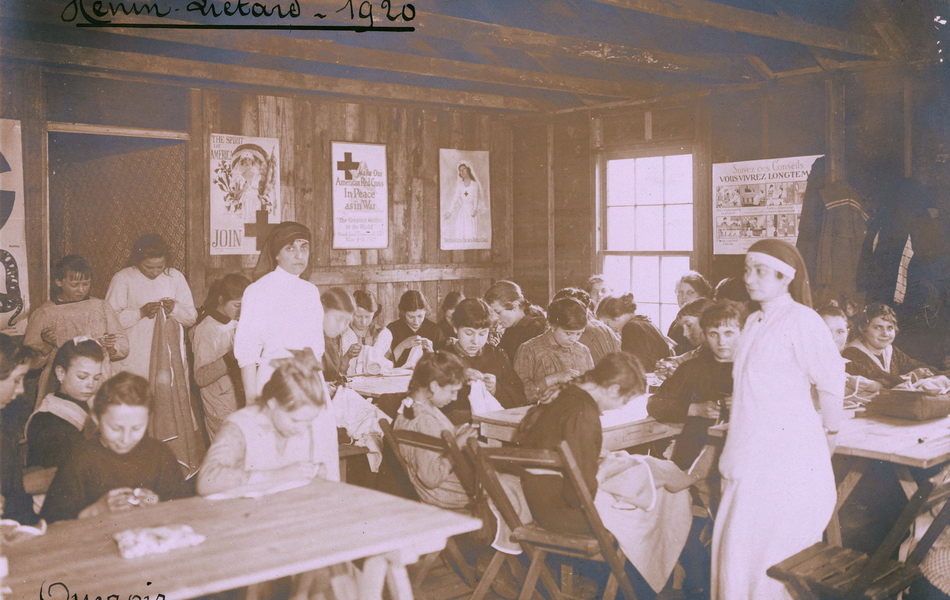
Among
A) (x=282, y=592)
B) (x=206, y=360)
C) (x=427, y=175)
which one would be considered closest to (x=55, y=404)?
(x=206, y=360)

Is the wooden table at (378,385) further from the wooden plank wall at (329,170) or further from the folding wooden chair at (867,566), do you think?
the folding wooden chair at (867,566)

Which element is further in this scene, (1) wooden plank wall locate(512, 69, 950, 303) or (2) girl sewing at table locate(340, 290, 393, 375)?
(2) girl sewing at table locate(340, 290, 393, 375)

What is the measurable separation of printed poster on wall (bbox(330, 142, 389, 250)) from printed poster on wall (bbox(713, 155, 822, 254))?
272cm

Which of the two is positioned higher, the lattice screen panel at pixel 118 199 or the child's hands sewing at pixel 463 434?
the lattice screen panel at pixel 118 199

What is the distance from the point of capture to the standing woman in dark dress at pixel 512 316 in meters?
5.07

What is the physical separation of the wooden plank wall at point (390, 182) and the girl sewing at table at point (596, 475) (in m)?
3.48

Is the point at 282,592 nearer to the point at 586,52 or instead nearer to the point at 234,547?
the point at 234,547

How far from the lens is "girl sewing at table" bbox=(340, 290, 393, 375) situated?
17.1 feet

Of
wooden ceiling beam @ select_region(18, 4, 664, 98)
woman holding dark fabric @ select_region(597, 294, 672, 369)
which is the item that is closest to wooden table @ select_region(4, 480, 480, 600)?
wooden ceiling beam @ select_region(18, 4, 664, 98)

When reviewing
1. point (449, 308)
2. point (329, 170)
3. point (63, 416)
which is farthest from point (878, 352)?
point (329, 170)

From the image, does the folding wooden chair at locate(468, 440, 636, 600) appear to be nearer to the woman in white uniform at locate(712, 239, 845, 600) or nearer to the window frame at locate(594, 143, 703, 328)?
the woman in white uniform at locate(712, 239, 845, 600)

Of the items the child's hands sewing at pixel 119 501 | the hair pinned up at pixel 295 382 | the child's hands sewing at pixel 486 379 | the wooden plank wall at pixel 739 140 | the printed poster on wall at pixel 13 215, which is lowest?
the child's hands sewing at pixel 119 501

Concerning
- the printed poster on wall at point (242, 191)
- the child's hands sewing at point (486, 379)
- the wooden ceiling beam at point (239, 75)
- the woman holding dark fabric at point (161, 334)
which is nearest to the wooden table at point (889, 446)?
the child's hands sewing at point (486, 379)

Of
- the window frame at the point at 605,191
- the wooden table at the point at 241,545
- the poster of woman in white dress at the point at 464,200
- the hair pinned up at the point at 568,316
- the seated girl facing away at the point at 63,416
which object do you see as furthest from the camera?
the poster of woman in white dress at the point at 464,200
